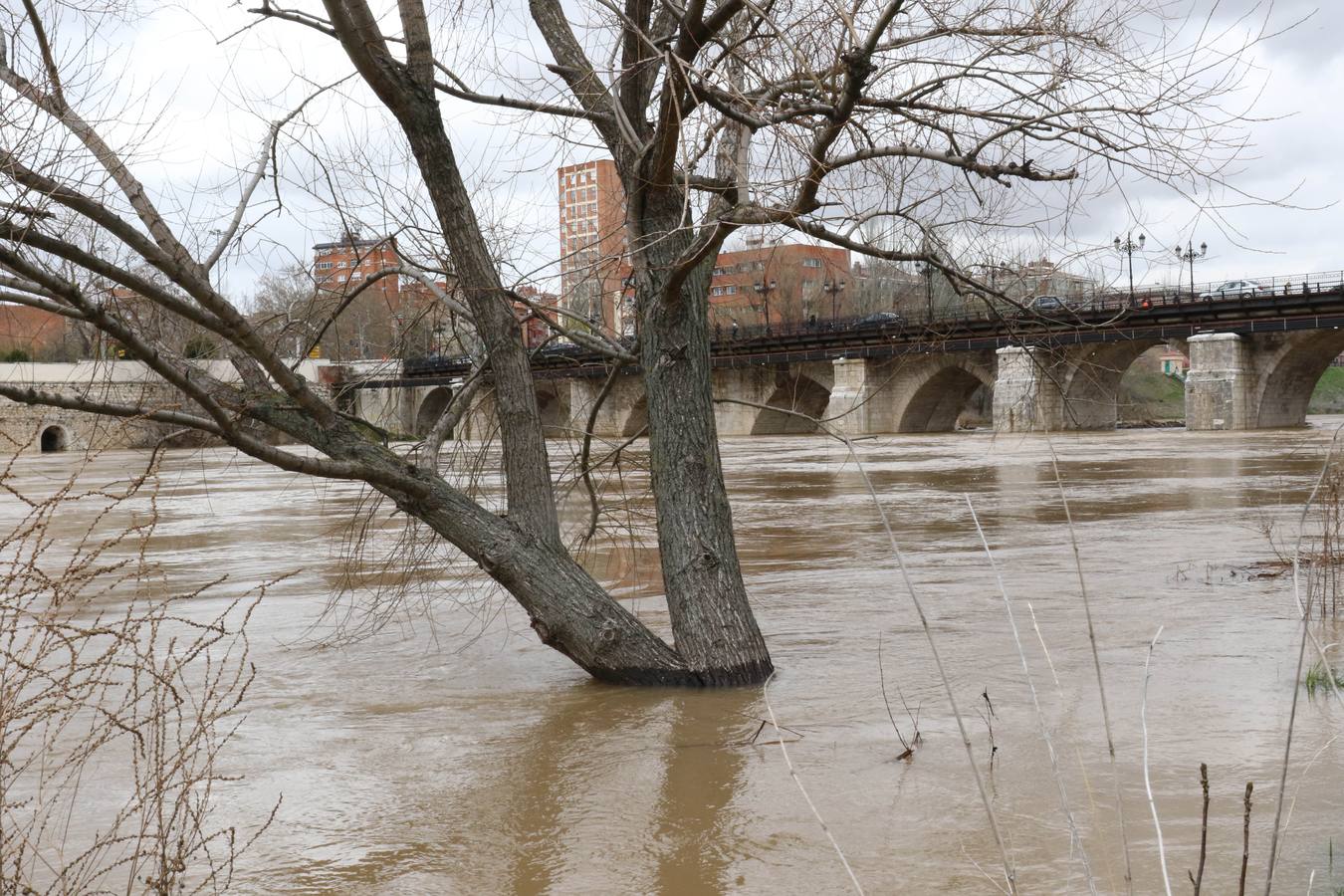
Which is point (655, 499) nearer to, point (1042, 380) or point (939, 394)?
point (1042, 380)

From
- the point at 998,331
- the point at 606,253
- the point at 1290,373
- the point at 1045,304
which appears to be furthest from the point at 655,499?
the point at 1290,373

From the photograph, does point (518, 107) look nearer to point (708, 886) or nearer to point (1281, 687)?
point (708, 886)

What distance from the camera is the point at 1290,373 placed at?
4197 cm

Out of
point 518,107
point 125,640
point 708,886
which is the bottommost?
point 708,886

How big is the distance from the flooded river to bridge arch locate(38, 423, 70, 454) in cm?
5602

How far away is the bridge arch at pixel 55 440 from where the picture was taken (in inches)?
2443

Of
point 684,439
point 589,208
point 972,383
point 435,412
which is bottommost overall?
point 684,439

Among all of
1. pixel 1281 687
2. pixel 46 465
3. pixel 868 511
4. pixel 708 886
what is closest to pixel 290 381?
pixel 708 886

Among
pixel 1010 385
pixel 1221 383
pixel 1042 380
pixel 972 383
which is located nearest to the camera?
pixel 1042 380

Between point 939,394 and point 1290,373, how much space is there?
47.8 feet

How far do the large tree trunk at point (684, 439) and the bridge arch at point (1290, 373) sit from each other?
3846 cm

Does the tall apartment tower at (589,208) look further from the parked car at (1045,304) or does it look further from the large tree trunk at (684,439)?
the parked car at (1045,304)

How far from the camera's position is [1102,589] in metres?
9.66

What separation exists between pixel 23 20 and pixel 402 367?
293 centimetres
